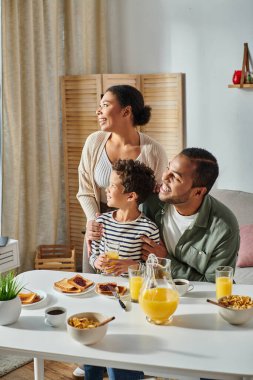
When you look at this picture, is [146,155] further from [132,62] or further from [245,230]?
[132,62]

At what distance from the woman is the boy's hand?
579 mm

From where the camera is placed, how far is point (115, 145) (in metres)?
3.03

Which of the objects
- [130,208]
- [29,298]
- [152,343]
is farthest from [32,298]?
[130,208]

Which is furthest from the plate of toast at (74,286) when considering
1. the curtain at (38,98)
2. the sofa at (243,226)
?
the curtain at (38,98)

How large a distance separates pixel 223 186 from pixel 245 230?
812mm

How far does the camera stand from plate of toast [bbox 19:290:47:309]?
6.24 feet

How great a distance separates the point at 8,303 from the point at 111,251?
0.60 m

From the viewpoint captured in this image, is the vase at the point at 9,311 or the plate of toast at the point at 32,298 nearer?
the vase at the point at 9,311

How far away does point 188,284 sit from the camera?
2.00 m

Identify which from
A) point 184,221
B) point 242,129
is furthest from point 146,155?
point 242,129

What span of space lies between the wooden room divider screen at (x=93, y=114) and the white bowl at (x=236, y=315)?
259 centimetres

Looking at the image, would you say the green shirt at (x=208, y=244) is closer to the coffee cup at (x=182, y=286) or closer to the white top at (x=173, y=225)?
the white top at (x=173, y=225)

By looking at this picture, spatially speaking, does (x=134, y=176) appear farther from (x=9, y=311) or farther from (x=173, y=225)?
(x=9, y=311)

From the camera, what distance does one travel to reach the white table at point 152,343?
1503 mm
